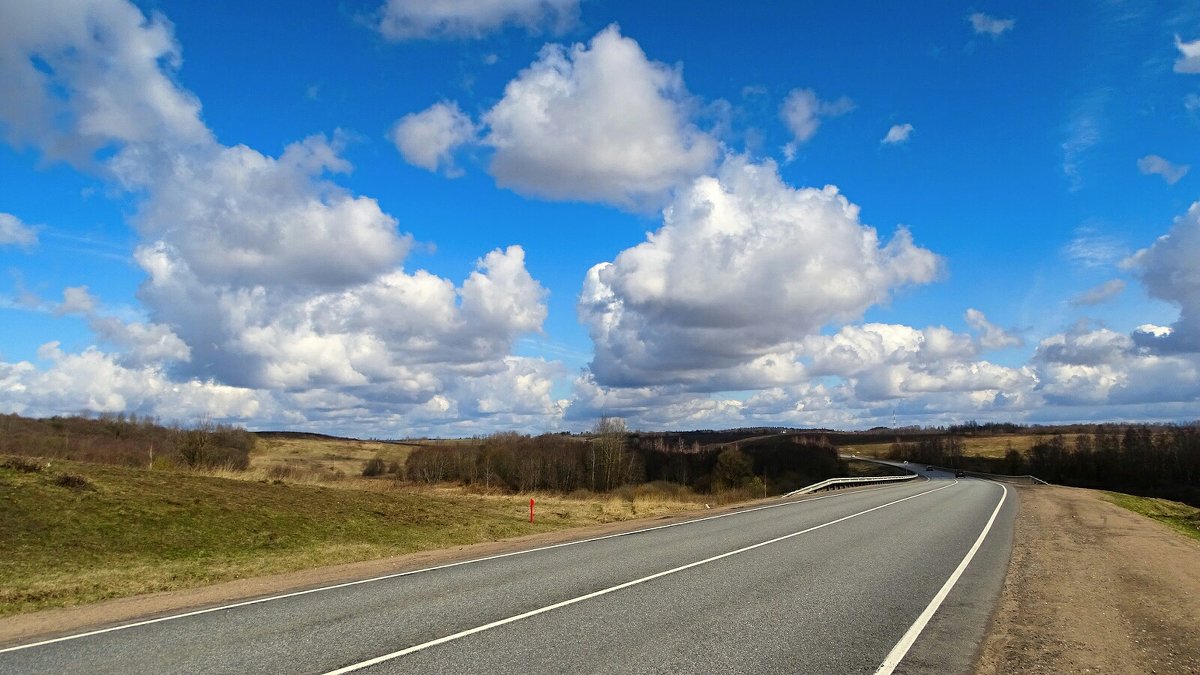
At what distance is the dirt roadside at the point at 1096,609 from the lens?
26.6 feet

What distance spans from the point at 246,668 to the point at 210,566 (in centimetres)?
963

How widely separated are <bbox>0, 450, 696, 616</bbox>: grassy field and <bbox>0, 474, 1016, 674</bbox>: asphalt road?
4.52 metres

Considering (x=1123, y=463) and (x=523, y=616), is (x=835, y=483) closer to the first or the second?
(x=523, y=616)

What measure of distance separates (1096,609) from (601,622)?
7816 millimetres

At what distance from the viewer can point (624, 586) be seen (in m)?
12.0

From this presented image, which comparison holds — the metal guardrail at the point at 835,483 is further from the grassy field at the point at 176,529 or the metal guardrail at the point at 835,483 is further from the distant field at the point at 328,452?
the distant field at the point at 328,452

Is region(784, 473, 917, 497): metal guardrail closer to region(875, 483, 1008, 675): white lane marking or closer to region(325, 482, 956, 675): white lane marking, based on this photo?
region(325, 482, 956, 675): white lane marking

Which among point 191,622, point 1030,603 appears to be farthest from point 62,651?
point 1030,603

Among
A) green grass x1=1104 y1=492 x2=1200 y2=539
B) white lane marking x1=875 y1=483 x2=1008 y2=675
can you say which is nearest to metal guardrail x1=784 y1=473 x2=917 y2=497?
green grass x1=1104 y1=492 x2=1200 y2=539

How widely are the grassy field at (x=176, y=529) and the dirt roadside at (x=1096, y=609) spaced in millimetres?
14163

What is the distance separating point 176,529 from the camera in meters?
18.4

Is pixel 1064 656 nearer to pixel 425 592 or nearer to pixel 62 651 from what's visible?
pixel 425 592

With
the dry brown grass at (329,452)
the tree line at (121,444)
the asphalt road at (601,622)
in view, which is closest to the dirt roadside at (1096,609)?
the asphalt road at (601,622)

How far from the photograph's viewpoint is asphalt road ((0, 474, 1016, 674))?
25.1ft
